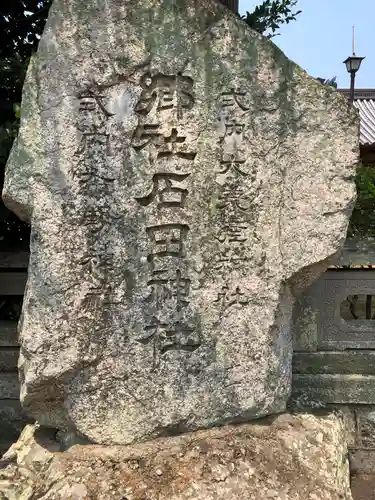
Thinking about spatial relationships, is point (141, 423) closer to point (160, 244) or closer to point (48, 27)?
point (160, 244)

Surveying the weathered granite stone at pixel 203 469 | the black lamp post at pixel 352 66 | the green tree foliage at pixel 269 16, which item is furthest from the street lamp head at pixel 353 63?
the weathered granite stone at pixel 203 469

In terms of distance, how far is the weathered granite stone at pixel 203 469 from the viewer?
7.93 ft

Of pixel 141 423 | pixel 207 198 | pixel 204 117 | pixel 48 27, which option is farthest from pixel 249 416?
pixel 48 27

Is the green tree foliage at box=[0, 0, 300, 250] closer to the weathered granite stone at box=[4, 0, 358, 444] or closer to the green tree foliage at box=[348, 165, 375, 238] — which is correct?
the weathered granite stone at box=[4, 0, 358, 444]

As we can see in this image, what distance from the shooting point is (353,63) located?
Result: 8.25 metres

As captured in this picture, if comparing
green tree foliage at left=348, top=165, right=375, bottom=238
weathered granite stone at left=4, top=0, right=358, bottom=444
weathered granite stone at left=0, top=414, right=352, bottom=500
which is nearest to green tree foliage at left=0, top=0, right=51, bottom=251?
weathered granite stone at left=4, top=0, right=358, bottom=444

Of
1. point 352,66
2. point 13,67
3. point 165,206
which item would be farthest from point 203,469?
point 352,66

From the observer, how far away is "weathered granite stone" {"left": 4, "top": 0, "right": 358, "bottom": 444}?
267 cm

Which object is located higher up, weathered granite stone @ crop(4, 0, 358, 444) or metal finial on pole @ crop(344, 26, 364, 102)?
metal finial on pole @ crop(344, 26, 364, 102)

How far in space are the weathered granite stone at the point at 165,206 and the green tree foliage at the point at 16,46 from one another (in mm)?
1135

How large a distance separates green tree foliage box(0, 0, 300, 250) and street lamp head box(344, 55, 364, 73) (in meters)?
3.83

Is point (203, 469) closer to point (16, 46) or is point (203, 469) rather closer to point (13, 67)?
point (13, 67)

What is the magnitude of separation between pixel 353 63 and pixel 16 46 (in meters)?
5.40

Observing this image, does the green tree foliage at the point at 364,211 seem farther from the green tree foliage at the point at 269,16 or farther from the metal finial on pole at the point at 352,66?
the metal finial on pole at the point at 352,66
